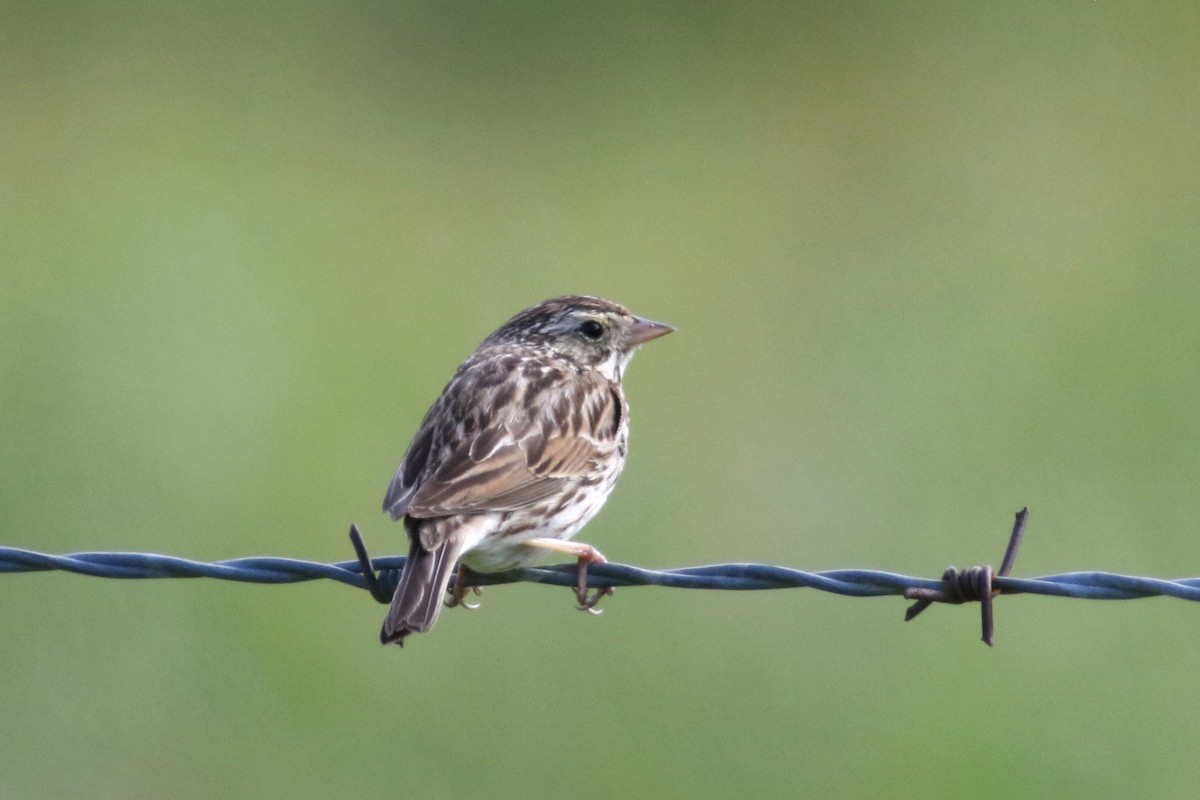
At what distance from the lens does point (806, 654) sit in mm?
11594

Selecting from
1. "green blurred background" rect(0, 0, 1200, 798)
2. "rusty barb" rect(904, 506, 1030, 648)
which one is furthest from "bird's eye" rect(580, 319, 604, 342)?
"rusty barb" rect(904, 506, 1030, 648)

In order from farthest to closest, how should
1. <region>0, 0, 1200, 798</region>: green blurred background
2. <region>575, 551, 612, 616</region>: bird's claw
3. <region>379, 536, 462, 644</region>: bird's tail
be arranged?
1. <region>0, 0, 1200, 798</region>: green blurred background
2. <region>575, 551, 612, 616</region>: bird's claw
3. <region>379, 536, 462, 644</region>: bird's tail

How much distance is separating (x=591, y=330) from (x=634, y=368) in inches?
207

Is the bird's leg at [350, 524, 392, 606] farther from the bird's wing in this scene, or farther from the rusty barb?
the rusty barb

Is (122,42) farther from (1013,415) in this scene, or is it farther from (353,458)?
(1013,415)

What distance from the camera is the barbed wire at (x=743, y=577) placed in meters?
6.10

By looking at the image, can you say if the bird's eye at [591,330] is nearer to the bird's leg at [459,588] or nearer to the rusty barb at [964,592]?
the bird's leg at [459,588]

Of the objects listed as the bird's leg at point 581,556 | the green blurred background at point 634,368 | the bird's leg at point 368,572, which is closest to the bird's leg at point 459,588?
the bird's leg at point 581,556

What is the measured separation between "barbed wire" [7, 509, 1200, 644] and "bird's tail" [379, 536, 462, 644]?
101 mm

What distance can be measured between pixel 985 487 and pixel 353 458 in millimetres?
4181

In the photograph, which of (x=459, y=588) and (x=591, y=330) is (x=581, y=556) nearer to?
(x=459, y=588)

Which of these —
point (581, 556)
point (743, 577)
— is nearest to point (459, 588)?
point (581, 556)

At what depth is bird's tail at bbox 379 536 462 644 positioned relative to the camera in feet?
21.8

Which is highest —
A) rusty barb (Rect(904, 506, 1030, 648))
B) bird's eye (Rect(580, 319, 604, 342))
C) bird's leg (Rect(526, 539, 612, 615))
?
bird's eye (Rect(580, 319, 604, 342))
